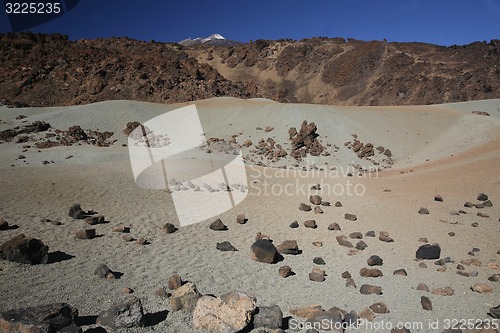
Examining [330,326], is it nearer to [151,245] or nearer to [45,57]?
[151,245]

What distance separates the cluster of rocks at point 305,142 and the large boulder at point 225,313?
1445 centimetres

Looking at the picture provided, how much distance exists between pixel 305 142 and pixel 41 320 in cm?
1642

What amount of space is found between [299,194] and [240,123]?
11.7m

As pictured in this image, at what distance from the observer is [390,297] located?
4.91 m

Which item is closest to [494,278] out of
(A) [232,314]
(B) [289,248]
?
(B) [289,248]

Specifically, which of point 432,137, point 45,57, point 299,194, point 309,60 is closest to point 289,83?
point 309,60

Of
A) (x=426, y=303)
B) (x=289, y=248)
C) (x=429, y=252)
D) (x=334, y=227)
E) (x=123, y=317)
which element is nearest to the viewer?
(x=123, y=317)

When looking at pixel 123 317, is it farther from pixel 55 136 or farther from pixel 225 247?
pixel 55 136

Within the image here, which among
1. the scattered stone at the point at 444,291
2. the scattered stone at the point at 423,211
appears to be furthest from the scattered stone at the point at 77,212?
the scattered stone at the point at 423,211

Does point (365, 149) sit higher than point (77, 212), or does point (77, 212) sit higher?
point (77, 212)

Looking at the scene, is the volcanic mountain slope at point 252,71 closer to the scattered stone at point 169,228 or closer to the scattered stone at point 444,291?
the scattered stone at point 169,228

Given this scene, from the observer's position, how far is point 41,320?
11.4ft

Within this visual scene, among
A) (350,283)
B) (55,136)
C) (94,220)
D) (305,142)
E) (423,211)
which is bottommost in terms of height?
(423,211)

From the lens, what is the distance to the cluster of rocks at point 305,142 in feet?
60.3
